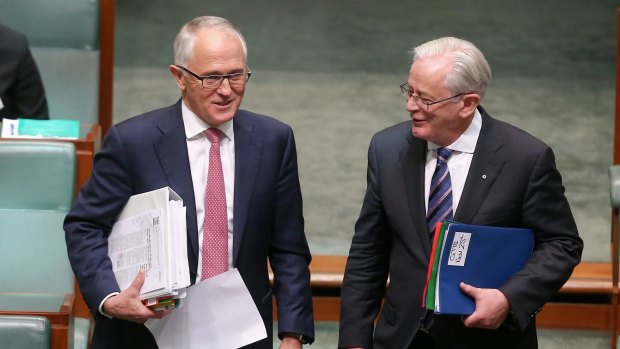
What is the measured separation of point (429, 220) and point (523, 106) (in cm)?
125

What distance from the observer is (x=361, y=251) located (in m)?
1.19

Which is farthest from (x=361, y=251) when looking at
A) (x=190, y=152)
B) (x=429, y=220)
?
(x=190, y=152)

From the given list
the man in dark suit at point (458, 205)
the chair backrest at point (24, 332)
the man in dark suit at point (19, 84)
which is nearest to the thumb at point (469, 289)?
the man in dark suit at point (458, 205)

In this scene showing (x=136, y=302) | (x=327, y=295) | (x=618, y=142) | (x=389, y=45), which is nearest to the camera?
(x=136, y=302)

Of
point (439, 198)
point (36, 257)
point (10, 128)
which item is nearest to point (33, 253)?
point (36, 257)

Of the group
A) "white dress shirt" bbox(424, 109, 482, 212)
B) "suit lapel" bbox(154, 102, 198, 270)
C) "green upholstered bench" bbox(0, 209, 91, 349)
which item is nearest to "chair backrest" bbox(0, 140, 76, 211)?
"green upholstered bench" bbox(0, 209, 91, 349)

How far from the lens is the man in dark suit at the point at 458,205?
44.4 inches

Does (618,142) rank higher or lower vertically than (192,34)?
lower

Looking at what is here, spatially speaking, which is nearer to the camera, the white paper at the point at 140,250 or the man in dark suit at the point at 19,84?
the white paper at the point at 140,250

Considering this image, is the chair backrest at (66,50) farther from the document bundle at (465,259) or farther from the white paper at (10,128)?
the document bundle at (465,259)

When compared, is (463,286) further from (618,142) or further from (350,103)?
(350,103)

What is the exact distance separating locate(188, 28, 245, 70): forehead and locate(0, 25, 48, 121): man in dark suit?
0.84 meters

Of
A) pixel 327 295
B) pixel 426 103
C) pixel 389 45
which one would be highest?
pixel 426 103

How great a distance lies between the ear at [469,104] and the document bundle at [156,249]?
0.87 ft
